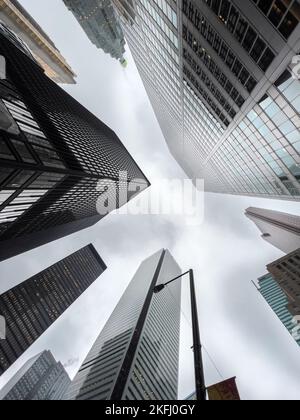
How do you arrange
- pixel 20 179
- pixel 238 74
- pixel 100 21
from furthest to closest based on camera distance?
pixel 100 21, pixel 238 74, pixel 20 179

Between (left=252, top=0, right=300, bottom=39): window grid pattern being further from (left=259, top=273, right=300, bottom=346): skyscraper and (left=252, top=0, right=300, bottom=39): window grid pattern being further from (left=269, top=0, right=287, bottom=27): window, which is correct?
(left=259, top=273, right=300, bottom=346): skyscraper

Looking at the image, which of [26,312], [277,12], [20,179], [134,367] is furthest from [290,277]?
[26,312]

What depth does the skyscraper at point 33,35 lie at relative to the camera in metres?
124

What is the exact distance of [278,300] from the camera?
153m

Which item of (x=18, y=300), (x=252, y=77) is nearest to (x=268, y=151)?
(x=252, y=77)

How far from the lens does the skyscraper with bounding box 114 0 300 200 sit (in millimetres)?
22891

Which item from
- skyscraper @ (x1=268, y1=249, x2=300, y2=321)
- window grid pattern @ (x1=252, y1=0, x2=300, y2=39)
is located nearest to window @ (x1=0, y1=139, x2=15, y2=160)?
window grid pattern @ (x1=252, y1=0, x2=300, y2=39)

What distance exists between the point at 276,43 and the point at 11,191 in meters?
30.8

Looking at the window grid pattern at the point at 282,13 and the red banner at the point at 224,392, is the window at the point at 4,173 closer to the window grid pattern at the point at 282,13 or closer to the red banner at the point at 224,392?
the red banner at the point at 224,392

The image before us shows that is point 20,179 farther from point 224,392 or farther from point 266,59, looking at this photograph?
point 266,59

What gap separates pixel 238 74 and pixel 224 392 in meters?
32.7

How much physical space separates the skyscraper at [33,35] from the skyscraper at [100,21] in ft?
74.8
